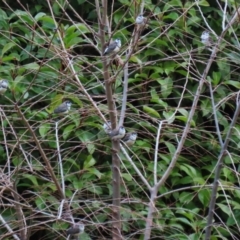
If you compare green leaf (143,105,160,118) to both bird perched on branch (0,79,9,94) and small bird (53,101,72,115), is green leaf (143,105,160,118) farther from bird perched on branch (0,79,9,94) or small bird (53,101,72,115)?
bird perched on branch (0,79,9,94)

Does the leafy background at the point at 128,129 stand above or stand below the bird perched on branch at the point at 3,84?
below

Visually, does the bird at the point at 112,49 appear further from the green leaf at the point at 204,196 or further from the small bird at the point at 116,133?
the green leaf at the point at 204,196

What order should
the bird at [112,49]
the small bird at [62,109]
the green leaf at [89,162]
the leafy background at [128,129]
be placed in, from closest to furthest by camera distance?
the bird at [112,49] → the small bird at [62,109] → the leafy background at [128,129] → the green leaf at [89,162]

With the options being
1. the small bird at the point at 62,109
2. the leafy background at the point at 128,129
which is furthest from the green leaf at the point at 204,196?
the small bird at the point at 62,109

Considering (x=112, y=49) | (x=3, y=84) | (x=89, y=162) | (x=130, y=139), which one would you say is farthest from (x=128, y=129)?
(x=3, y=84)

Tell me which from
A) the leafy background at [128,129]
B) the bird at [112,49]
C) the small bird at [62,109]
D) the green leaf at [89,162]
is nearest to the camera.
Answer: the bird at [112,49]

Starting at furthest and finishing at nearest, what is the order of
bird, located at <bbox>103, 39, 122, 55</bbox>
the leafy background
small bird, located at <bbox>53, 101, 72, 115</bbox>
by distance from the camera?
the leafy background
small bird, located at <bbox>53, 101, 72, 115</bbox>
bird, located at <bbox>103, 39, 122, 55</bbox>

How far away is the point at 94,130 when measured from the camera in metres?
3.96

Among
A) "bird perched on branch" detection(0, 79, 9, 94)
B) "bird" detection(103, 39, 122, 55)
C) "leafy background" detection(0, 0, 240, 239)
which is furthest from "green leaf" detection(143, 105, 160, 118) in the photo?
"bird perched on branch" detection(0, 79, 9, 94)

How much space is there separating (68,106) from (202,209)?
97 cm

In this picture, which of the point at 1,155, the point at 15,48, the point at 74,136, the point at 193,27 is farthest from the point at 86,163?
the point at 193,27

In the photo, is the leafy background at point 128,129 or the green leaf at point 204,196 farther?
the green leaf at point 204,196

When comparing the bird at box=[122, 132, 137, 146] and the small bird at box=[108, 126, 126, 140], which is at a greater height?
the small bird at box=[108, 126, 126, 140]

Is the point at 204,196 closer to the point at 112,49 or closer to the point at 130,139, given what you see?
the point at 130,139
